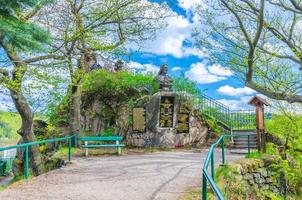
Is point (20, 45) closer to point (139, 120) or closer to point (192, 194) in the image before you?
point (192, 194)

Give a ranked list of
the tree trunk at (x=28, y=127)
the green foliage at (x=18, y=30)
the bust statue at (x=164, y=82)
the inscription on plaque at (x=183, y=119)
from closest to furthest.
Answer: the green foliage at (x=18, y=30)
the tree trunk at (x=28, y=127)
the inscription on plaque at (x=183, y=119)
the bust statue at (x=164, y=82)

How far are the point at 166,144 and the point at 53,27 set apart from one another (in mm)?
8847

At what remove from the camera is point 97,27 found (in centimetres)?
1662

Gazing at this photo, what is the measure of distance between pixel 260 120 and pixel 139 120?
25.5 ft

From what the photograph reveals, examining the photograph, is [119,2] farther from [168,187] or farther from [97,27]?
[168,187]

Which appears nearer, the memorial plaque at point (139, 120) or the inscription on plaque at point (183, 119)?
the memorial plaque at point (139, 120)

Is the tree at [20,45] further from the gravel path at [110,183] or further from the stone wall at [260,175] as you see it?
the stone wall at [260,175]

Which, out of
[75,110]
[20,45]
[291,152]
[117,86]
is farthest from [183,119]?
[20,45]

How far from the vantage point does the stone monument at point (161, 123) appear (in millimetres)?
20078

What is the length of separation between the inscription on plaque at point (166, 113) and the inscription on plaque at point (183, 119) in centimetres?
75

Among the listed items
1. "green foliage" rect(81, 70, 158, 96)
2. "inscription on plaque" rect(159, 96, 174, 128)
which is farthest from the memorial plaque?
"green foliage" rect(81, 70, 158, 96)

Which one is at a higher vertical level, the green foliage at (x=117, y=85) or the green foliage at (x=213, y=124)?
the green foliage at (x=117, y=85)

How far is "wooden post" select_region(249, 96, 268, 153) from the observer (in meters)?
14.3

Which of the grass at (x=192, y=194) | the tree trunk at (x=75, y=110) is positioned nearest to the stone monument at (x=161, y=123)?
the tree trunk at (x=75, y=110)
